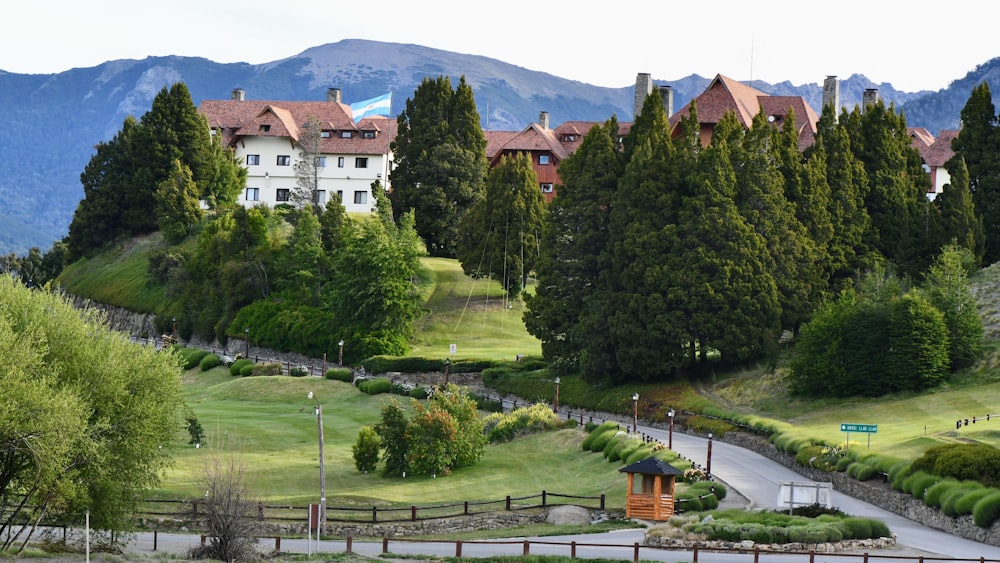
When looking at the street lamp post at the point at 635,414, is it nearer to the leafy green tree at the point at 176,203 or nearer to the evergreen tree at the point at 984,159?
the evergreen tree at the point at 984,159

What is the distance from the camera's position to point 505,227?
101m

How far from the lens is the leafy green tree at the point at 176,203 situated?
116 metres

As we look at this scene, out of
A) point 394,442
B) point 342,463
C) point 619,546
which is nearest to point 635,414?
point 394,442

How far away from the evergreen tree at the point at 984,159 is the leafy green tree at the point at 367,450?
134ft

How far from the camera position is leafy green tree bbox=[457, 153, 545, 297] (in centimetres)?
10131

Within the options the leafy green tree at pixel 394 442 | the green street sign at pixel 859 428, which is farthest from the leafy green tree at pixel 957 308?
the leafy green tree at pixel 394 442

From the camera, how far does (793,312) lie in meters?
77.4

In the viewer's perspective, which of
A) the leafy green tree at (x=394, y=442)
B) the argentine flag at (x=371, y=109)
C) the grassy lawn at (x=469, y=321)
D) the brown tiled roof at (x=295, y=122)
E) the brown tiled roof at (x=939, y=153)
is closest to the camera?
the leafy green tree at (x=394, y=442)

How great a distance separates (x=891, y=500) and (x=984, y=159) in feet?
128

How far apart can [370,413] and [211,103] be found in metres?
65.1

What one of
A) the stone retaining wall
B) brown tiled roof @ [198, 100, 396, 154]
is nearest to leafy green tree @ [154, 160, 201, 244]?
brown tiled roof @ [198, 100, 396, 154]

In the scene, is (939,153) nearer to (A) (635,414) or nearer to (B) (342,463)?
(A) (635,414)

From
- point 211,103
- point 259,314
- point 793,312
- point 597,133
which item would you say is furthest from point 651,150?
point 211,103

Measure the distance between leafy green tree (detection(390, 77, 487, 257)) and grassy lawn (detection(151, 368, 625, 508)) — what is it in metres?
29.4
